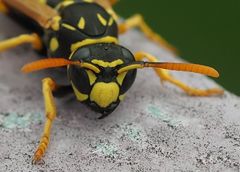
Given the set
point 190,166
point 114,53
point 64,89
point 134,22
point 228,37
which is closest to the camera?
point 190,166

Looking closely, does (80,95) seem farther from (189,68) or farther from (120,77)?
(189,68)

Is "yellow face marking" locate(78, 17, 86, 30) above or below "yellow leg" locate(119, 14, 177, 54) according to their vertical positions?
above

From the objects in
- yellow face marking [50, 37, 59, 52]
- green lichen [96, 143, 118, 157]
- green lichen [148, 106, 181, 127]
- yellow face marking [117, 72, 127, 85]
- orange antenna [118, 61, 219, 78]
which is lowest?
green lichen [96, 143, 118, 157]

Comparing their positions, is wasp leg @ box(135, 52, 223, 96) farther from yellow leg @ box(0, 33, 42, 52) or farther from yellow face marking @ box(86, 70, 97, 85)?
yellow leg @ box(0, 33, 42, 52)

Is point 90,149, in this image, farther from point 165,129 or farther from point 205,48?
point 205,48

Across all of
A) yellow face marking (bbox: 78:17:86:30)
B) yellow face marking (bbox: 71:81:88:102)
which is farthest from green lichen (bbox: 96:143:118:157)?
yellow face marking (bbox: 78:17:86:30)

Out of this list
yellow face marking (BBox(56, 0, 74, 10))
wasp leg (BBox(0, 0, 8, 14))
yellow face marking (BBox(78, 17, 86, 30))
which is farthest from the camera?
wasp leg (BBox(0, 0, 8, 14))

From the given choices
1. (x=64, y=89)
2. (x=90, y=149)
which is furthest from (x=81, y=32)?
(x=90, y=149)
